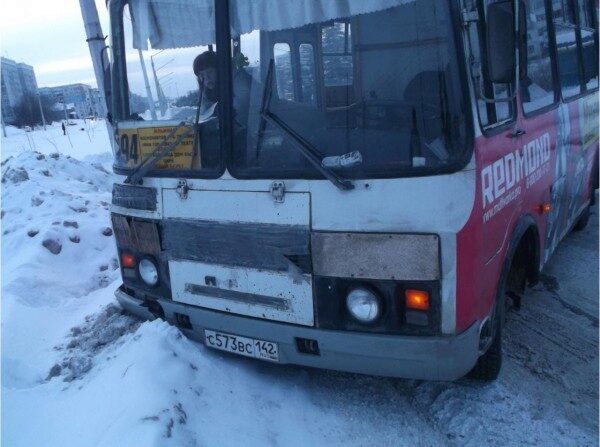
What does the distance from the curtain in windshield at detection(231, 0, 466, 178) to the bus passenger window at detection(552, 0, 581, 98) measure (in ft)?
7.43

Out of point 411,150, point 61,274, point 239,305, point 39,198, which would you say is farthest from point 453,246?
point 39,198

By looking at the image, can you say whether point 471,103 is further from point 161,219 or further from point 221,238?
point 161,219

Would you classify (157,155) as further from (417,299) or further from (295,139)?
(417,299)

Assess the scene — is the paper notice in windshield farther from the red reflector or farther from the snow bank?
the snow bank

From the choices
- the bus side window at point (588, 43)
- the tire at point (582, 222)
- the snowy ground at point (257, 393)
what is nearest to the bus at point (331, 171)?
the snowy ground at point (257, 393)

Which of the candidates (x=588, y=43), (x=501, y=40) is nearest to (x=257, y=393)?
(x=501, y=40)

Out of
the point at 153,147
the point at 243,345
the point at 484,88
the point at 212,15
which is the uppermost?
the point at 212,15

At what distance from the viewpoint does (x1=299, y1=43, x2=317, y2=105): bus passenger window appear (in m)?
3.17

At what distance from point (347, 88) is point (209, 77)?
864 mm

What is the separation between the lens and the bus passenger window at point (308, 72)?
317 cm

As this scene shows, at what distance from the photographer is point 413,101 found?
2871 millimetres

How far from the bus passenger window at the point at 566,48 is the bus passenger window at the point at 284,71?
2523 millimetres

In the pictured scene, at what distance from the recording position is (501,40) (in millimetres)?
2824

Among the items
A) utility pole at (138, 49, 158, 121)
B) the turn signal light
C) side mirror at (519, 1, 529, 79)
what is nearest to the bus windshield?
utility pole at (138, 49, 158, 121)
